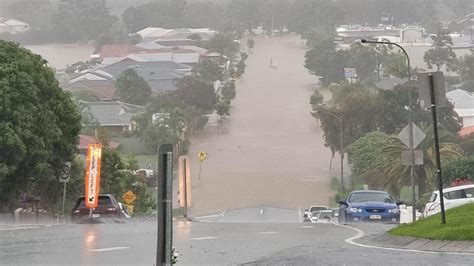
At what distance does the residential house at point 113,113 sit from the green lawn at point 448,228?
96.4 meters

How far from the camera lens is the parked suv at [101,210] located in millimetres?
38344

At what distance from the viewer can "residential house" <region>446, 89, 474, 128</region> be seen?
381 feet

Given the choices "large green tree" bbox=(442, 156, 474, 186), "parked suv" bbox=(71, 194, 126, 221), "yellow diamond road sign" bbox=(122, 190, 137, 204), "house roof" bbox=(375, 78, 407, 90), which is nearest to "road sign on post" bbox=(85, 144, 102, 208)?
"parked suv" bbox=(71, 194, 126, 221)

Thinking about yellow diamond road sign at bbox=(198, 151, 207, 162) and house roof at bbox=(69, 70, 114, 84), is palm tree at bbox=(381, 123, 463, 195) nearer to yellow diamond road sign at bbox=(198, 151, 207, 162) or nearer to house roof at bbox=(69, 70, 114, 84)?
yellow diamond road sign at bbox=(198, 151, 207, 162)

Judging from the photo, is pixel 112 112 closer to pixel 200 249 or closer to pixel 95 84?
pixel 95 84

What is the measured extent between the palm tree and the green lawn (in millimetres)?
42879

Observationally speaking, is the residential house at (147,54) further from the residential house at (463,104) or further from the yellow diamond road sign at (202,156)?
the residential house at (463,104)

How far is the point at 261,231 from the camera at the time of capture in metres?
24.4

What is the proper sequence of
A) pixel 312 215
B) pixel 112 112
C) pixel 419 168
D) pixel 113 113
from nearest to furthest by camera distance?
pixel 312 215
pixel 419 168
pixel 113 113
pixel 112 112

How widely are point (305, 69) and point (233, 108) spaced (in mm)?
24111

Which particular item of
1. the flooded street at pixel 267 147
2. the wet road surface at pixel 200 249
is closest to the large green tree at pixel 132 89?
the flooded street at pixel 267 147

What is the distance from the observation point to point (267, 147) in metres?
144

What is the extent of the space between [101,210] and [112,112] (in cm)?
8795

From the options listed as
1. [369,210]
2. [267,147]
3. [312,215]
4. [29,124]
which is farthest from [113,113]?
[369,210]
